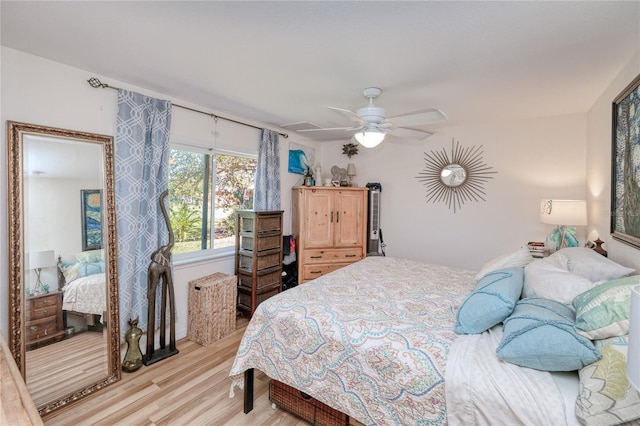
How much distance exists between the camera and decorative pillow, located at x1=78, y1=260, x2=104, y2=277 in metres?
2.20

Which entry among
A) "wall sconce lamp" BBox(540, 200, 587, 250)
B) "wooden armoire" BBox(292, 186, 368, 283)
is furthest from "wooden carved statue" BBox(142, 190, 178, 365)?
"wall sconce lamp" BBox(540, 200, 587, 250)

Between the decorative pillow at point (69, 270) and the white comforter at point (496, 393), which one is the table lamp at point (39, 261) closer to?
the decorative pillow at point (69, 270)

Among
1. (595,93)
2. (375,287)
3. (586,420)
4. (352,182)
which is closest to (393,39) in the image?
(375,287)

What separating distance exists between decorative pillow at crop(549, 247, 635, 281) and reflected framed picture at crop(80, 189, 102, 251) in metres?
3.25

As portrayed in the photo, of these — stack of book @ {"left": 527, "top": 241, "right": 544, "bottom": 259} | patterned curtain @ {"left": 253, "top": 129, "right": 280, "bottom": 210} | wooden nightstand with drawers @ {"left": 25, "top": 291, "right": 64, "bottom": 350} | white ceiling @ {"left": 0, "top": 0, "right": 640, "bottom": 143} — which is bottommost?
wooden nightstand with drawers @ {"left": 25, "top": 291, "right": 64, "bottom": 350}

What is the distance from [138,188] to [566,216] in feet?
12.4

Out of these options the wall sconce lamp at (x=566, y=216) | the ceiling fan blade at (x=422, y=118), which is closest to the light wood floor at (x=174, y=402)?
the ceiling fan blade at (x=422, y=118)

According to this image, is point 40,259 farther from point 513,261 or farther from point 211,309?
point 513,261

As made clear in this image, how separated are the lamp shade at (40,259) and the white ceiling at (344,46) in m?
1.34

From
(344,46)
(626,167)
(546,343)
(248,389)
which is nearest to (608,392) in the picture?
(546,343)

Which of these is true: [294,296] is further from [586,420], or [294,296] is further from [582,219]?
[582,219]

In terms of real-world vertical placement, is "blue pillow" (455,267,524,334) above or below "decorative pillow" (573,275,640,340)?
below

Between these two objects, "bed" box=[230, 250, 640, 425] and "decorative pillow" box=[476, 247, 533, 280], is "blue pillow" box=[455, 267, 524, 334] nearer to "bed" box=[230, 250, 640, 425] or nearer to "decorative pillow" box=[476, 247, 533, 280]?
"bed" box=[230, 250, 640, 425]

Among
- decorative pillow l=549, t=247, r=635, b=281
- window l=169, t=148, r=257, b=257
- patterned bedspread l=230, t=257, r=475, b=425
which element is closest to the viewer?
patterned bedspread l=230, t=257, r=475, b=425
